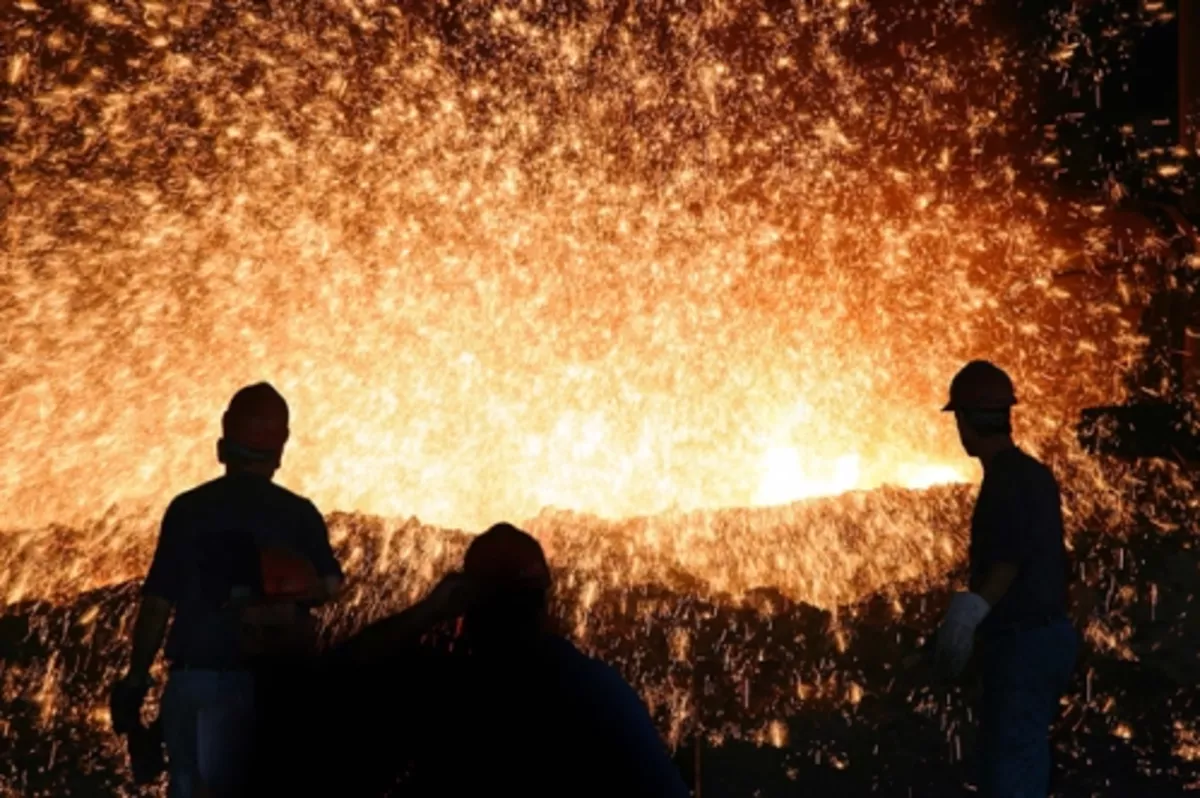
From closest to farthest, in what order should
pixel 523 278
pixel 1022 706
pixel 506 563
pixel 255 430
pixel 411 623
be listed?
1. pixel 411 623
2. pixel 506 563
3. pixel 255 430
4. pixel 1022 706
5. pixel 523 278

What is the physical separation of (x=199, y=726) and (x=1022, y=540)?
8.07 ft

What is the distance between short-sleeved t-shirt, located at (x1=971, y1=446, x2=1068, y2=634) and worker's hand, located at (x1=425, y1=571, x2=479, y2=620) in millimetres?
2721

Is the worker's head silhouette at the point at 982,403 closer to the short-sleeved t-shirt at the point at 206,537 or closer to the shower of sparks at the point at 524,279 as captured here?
the short-sleeved t-shirt at the point at 206,537

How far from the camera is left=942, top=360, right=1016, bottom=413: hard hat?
4734 millimetres

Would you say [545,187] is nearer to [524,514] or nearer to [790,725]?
[524,514]

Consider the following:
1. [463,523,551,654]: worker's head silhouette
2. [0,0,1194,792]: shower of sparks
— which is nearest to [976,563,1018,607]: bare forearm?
[463,523,551,654]: worker's head silhouette

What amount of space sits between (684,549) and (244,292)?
26.3ft

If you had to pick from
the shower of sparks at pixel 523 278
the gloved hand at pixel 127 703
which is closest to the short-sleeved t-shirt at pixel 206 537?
the gloved hand at pixel 127 703

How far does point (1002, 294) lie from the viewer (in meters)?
15.7

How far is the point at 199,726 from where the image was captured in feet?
14.3

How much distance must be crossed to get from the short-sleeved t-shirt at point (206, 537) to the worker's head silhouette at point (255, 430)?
53 mm

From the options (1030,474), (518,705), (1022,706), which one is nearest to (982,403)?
(1030,474)

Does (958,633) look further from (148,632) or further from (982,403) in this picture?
(148,632)

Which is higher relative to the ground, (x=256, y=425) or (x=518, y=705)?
(x=256, y=425)
